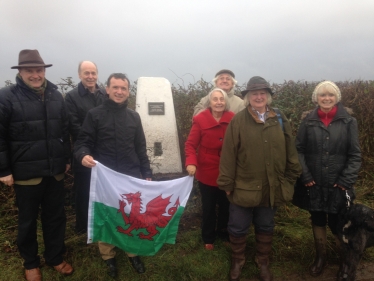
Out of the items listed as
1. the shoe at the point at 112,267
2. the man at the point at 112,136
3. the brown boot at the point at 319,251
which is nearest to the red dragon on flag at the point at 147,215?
the man at the point at 112,136

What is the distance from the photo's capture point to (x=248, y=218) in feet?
9.57

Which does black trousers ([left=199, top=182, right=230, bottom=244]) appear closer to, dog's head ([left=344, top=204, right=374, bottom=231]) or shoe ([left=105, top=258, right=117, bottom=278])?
shoe ([left=105, top=258, right=117, bottom=278])

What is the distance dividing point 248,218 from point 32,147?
7.15 ft

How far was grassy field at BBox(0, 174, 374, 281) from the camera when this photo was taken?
3.09 m

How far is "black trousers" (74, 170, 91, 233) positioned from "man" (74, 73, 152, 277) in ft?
1.79

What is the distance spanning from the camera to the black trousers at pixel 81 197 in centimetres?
339

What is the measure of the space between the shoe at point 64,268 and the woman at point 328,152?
101 inches

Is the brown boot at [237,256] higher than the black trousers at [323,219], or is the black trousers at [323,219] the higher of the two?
the black trousers at [323,219]

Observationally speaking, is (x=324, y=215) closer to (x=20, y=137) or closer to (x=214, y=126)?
(x=214, y=126)

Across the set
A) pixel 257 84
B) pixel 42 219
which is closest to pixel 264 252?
pixel 257 84

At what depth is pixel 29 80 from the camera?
271 centimetres

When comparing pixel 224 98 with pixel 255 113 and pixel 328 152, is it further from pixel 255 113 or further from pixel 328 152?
pixel 328 152

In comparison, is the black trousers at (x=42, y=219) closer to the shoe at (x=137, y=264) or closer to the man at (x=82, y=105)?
the man at (x=82, y=105)

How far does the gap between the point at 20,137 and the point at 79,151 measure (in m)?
0.52
